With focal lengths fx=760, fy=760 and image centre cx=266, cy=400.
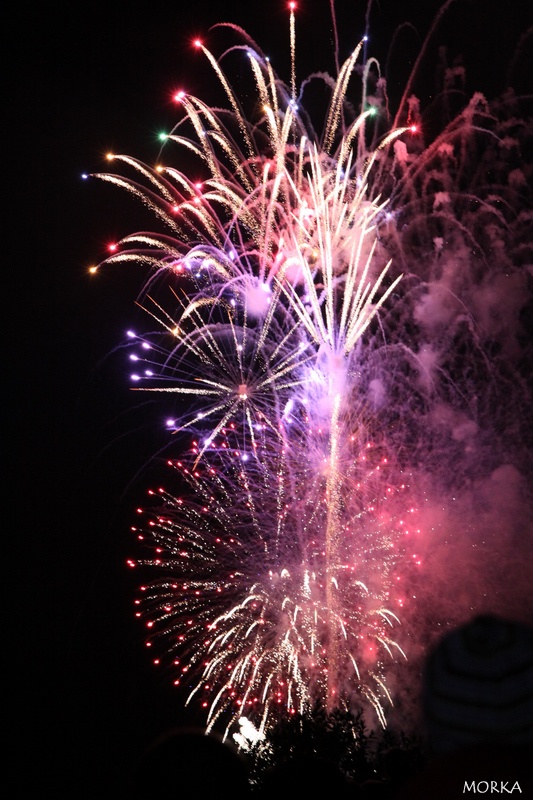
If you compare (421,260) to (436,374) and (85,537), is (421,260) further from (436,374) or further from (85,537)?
(85,537)

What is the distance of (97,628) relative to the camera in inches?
836

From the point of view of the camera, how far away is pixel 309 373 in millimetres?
12602

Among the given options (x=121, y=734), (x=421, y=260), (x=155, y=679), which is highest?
(x=421, y=260)

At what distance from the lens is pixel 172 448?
20.6 m

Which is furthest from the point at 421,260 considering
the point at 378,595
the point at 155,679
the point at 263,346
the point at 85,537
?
the point at 155,679

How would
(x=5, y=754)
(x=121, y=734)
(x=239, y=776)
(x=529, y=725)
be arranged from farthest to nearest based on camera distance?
(x=121, y=734) < (x=5, y=754) < (x=239, y=776) < (x=529, y=725)

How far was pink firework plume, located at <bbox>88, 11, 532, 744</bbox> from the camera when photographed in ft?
39.1

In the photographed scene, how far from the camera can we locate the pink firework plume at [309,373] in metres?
11.9

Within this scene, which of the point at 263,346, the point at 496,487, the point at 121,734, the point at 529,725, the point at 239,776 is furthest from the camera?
the point at 121,734

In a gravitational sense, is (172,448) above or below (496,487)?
above

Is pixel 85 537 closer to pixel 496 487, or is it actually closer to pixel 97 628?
pixel 97 628

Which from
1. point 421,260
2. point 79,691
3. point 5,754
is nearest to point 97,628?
point 79,691

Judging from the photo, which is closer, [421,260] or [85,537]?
[421,260]

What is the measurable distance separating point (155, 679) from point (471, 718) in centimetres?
1936
